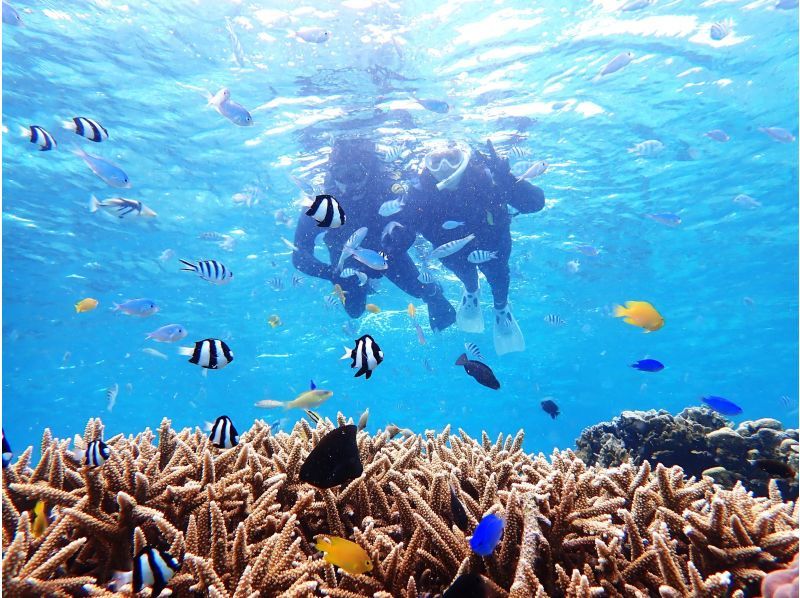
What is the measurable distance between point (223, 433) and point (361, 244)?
9.51 metres

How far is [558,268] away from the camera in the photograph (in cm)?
2425

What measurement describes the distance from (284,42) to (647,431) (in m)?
12.1

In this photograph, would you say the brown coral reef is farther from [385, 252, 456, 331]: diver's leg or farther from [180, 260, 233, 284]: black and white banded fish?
[385, 252, 456, 331]: diver's leg

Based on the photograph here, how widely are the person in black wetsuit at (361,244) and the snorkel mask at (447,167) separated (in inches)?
66.3

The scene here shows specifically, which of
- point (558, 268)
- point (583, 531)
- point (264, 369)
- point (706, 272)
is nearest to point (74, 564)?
point (583, 531)

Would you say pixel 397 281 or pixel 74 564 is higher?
pixel 397 281

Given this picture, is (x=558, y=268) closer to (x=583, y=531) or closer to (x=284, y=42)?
(x=284, y=42)

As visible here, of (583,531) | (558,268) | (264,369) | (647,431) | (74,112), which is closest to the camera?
(583,531)

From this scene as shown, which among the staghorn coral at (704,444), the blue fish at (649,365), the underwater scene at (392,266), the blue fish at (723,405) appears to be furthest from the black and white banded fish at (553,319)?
the blue fish at (649,365)

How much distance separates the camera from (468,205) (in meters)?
11.0

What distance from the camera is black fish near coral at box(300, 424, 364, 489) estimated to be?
252cm

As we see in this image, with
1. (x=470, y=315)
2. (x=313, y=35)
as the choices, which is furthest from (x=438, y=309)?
(x=313, y=35)

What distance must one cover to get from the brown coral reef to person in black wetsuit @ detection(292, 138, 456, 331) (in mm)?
7592

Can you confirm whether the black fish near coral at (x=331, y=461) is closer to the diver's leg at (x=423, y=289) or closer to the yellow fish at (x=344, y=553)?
the yellow fish at (x=344, y=553)
